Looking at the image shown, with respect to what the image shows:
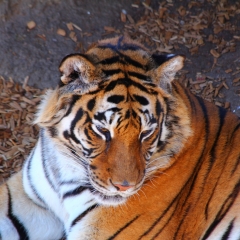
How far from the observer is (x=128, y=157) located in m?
2.46

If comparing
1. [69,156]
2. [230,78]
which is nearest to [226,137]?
[69,156]

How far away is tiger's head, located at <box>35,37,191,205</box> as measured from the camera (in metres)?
2.46

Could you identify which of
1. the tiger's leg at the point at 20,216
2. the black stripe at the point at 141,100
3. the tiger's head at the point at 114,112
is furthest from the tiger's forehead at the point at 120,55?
the tiger's leg at the point at 20,216

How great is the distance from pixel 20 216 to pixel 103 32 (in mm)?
1998

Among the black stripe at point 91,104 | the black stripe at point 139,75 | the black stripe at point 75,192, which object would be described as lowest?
the black stripe at point 75,192

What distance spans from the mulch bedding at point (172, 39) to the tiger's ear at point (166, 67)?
64.3 inches

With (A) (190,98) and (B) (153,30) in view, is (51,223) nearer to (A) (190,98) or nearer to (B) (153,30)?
(A) (190,98)

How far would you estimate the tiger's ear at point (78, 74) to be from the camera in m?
2.39

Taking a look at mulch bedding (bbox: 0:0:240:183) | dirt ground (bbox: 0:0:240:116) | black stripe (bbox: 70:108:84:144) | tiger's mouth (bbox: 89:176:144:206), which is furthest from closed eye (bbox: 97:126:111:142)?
dirt ground (bbox: 0:0:240:116)

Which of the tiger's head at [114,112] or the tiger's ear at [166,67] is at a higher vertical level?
the tiger's ear at [166,67]

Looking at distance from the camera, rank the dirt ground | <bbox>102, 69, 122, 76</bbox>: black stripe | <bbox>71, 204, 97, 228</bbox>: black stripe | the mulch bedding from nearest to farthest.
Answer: <bbox>102, 69, 122, 76</bbox>: black stripe, <bbox>71, 204, 97, 228</bbox>: black stripe, the mulch bedding, the dirt ground

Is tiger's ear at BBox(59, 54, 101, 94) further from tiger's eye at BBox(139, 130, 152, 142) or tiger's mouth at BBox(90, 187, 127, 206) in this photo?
tiger's mouth at BBox(90, 187, 127, 206)

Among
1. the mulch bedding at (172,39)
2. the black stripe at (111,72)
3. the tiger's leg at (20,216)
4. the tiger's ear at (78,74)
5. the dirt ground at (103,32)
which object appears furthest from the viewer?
the dirt ground at (103,32)

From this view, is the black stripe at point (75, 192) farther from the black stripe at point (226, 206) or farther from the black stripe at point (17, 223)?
the black stripe at point (226, 206)
